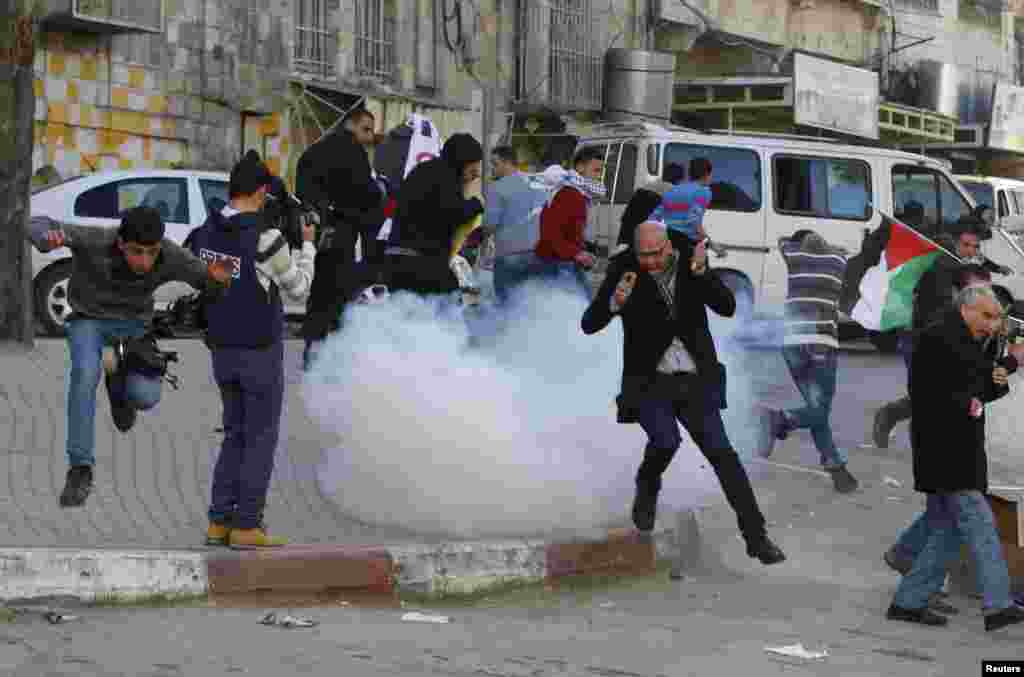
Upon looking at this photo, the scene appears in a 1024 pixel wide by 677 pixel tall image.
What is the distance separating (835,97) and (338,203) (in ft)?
69.9

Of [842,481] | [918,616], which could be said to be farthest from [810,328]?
[918,616]

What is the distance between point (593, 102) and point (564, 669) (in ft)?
82.0

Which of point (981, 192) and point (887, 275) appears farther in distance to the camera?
point (981, 192)

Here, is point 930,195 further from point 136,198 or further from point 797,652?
point 797,652

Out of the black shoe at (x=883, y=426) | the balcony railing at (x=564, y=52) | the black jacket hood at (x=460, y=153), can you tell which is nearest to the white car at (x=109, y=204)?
the black jacket hood at (x=460, y=153)

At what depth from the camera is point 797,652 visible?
8070 millimetres

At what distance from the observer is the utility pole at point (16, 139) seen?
1536 centimetres

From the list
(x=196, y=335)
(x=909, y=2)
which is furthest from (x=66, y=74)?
(x=909, y=2)

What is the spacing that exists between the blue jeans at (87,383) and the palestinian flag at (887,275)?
567 cm

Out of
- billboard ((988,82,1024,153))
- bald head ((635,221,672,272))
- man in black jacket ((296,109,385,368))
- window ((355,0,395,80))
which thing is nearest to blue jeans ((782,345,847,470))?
man in black jacket ((296,109,385,368))

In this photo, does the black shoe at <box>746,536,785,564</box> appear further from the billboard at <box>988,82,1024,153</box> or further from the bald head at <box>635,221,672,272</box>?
the billboard at <box>988,82,1024,153</box>

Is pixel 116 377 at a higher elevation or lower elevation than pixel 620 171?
lower

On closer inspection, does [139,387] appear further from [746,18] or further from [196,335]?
[746,18]

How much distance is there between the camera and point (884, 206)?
21.4m
